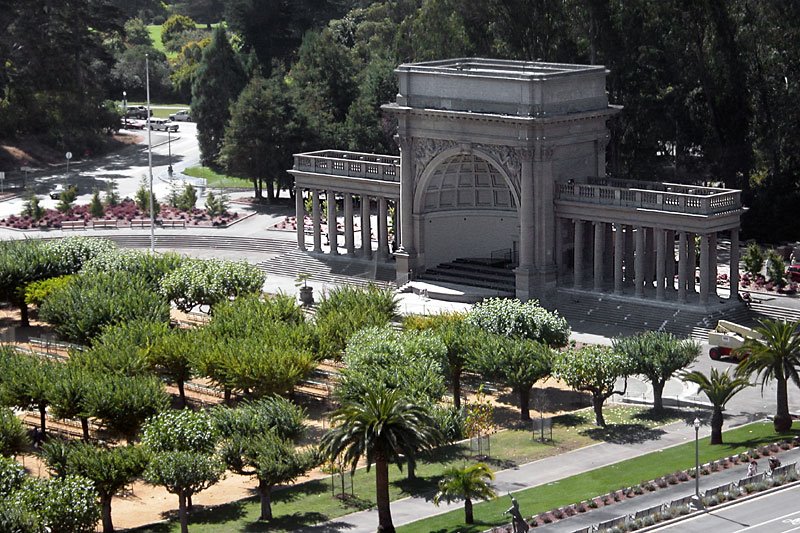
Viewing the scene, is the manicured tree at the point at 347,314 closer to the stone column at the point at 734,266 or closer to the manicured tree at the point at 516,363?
the manicured tree at the point at 516,363

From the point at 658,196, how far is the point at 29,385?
4621 centimetres

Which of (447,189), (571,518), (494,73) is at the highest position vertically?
(494,73)

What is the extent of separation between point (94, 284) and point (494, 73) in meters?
33.4

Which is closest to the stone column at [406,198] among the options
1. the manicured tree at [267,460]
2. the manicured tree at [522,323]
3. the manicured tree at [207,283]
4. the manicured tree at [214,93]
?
the manicured tree at [207,283]

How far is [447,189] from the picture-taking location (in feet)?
464

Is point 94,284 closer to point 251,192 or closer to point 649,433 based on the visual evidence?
point 649,433

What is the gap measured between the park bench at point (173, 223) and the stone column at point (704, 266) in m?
58.8

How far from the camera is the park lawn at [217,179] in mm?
187500

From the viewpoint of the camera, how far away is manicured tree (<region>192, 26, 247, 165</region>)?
196m

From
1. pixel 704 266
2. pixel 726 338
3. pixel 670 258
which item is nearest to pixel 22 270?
pixel 670 258

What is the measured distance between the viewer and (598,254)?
422 feet

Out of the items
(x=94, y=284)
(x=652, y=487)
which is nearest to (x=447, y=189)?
(x=94, y=284)

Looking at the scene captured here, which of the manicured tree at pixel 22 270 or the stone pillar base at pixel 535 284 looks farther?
the manicured tree at pixel 22 270

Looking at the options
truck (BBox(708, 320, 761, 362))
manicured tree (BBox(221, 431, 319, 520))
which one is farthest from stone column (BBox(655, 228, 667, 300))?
manicured tree (BBox(221, 431, 319, 520))
